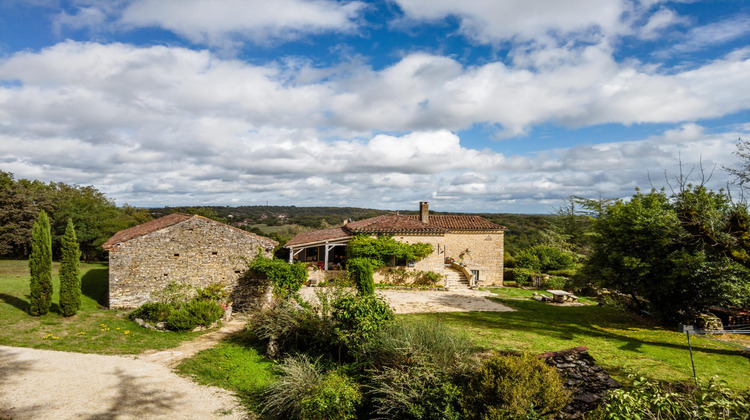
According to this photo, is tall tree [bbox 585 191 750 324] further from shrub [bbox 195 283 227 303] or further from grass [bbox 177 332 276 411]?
shrub [bbox 195 283 227 303]

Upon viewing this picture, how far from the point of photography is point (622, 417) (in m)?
4.71

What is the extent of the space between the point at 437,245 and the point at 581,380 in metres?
19.0

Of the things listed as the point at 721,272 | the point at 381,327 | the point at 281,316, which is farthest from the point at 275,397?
the point at 721,272

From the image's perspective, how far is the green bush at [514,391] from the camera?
219 inches

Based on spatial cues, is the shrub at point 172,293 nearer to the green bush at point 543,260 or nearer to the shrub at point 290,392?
the shrub at point 290,392

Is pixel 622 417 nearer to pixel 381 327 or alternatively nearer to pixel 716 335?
pixel 381 327

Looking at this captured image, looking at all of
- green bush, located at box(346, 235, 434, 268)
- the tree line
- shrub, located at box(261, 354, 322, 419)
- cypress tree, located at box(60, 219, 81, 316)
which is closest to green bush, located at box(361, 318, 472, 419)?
shrub, located at box(261, 354, 322, 419)

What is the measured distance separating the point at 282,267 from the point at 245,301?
10.1ft

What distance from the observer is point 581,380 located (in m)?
6.54

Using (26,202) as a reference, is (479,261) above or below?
below

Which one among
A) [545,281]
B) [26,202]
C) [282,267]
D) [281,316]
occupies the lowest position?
[545,281]

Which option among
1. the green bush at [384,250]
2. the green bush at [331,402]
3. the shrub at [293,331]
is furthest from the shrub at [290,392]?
the green bush at [384,250]

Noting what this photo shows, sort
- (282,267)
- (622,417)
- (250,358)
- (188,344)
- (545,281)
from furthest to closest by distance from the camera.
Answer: (545,281), (282,267), (188,344), (250,358), (622,417)

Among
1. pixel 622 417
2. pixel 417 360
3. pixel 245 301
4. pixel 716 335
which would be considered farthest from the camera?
pixel 245 301
